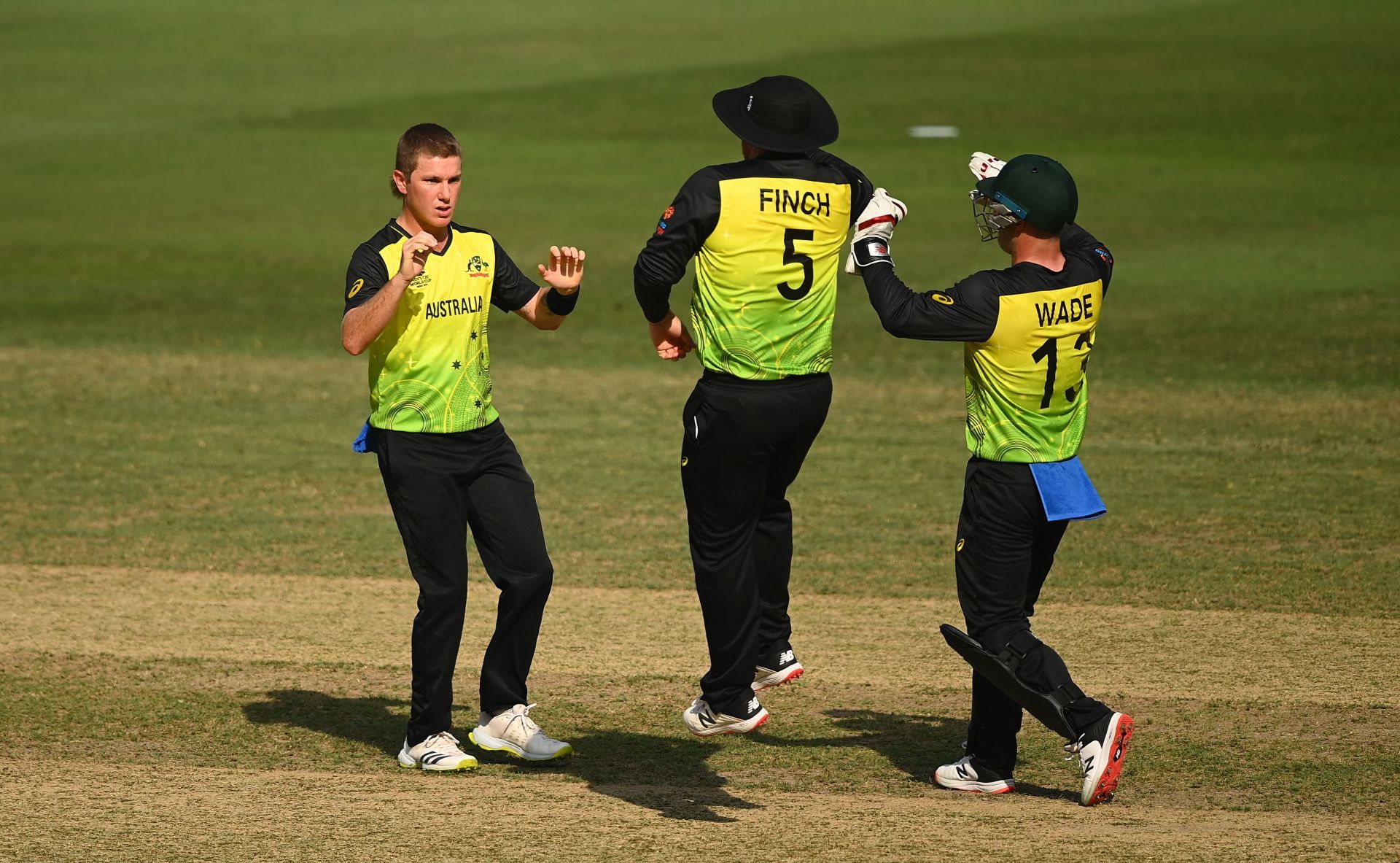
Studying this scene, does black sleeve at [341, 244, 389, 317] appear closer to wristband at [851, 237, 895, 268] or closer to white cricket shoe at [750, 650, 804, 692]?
wristband at [851, 237, 895, 268]

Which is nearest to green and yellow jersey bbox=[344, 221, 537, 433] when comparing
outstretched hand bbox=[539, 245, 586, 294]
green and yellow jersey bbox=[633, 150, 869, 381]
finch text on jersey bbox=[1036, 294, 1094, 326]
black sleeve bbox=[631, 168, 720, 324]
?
outstretched hand bbox=[539, 245, 586, 294]

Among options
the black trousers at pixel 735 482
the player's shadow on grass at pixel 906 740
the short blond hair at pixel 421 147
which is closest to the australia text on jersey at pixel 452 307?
the short blond hair at pixel 421 147

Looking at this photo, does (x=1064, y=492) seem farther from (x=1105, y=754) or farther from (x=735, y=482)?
(x=735, y=482)

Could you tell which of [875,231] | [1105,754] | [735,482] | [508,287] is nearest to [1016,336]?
[875,231]

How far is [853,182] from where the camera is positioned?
629cm

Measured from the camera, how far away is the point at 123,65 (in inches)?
1644

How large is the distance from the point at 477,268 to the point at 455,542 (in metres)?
1.02

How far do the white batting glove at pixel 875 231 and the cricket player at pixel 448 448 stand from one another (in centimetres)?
109

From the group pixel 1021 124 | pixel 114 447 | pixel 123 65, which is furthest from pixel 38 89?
pixel 114 447

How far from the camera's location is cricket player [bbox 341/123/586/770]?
20.9 feet

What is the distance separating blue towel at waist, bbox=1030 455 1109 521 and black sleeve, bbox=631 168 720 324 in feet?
4.60

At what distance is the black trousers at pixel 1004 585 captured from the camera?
6.00m

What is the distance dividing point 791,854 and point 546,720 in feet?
6.32

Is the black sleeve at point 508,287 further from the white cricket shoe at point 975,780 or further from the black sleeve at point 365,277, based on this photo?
the white cricket shoe at point 975,780
